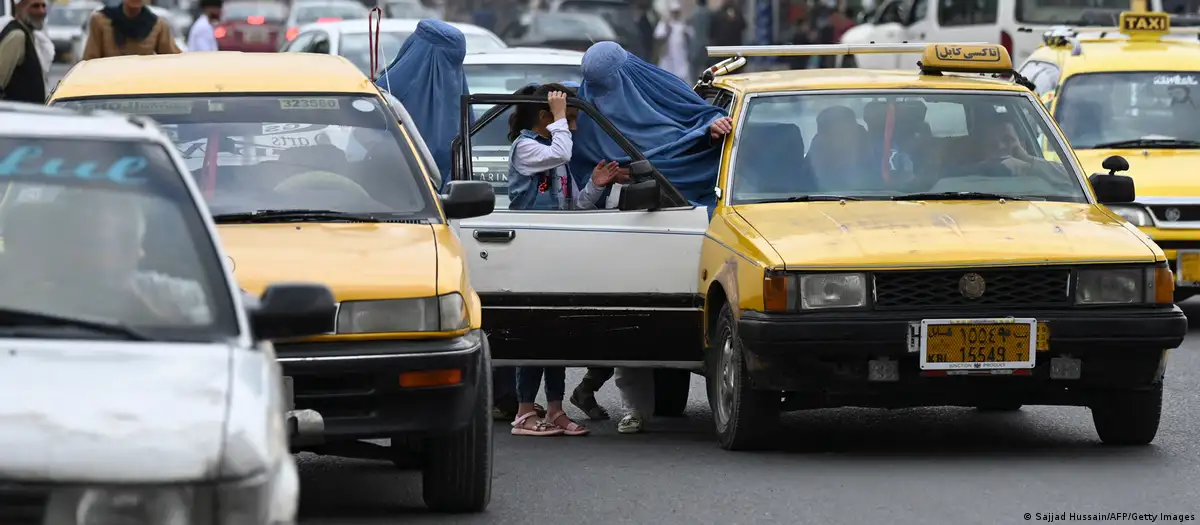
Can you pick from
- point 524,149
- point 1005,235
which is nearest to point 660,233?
point 524,149

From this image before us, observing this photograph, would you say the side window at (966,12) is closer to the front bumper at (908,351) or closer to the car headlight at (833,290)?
the front bumper at (908,351)

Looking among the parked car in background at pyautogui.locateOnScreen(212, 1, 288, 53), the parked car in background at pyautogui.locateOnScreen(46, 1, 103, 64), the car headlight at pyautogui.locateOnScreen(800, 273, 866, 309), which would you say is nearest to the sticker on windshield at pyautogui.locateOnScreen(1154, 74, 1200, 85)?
the car headlight at pyautogui.locateOnScreen(800, 273, 866, 309)

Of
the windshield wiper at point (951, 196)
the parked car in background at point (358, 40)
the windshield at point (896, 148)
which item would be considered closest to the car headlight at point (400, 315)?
the windshield at point (896, 148)

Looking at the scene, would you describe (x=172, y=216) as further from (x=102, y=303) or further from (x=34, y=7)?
(x=34, y=7)

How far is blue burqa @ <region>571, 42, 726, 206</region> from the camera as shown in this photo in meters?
9.75

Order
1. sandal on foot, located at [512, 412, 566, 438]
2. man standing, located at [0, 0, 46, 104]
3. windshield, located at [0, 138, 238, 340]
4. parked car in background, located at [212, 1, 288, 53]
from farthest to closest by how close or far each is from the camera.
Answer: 1. parked car in background, located at [212, 1, 288, 53]
2. man standing, located at [0, 0, 46, 104]
3. sandal on foot, located at [512, 412, 566, 438]
4. windshield, located at [0, 138, 238, 340]

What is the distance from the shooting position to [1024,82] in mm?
10008

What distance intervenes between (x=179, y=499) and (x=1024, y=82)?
6.50m

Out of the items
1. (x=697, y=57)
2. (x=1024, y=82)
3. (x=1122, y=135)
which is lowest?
(x=697, y=57)

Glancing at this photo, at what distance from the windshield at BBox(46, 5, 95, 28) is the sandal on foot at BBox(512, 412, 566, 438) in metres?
41.3

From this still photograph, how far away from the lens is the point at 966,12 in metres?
25.0

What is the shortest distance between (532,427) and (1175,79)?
6.59 m

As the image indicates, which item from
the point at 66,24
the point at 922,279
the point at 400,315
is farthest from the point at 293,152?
the point at 66,24

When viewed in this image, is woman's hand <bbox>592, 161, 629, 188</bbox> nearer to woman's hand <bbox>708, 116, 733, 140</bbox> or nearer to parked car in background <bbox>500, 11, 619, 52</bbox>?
woman's hand <bbox>708, 116, 733, 140</bbox>
